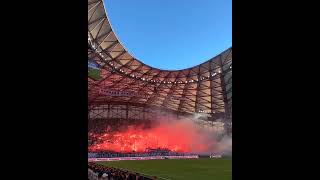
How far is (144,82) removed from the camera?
45.9 metres

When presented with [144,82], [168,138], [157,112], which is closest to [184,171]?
[144,82]

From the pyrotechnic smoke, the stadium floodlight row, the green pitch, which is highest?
the stadium floodlight row

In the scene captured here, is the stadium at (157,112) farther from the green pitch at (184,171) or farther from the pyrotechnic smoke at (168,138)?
the green pitch at (184,171)

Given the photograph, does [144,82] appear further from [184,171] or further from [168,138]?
[184,171]

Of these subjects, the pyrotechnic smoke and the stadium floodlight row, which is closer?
the stadium floodlight row

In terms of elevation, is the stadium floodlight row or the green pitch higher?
the stadium floodlight row

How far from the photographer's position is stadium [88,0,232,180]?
41.0 meters

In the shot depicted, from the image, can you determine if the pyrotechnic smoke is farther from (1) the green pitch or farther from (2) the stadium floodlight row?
(1) the green pitch

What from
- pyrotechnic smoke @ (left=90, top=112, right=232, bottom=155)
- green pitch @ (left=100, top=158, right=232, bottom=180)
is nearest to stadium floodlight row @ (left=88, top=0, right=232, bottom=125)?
pyrotechnic smoke @ (left=90, top=112, right=232, bottom=155)
